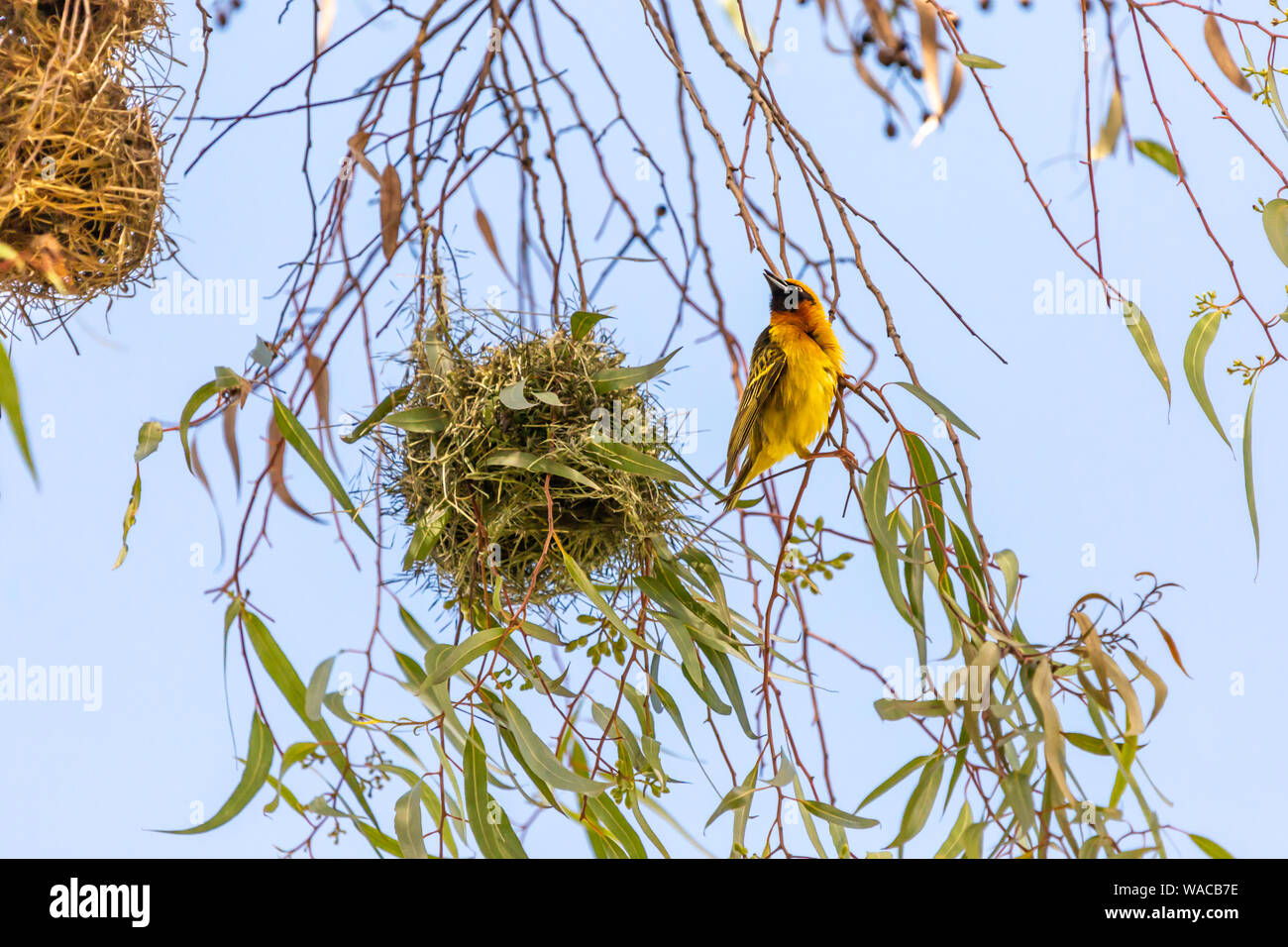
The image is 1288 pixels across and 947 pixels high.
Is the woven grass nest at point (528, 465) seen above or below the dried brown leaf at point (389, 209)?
below

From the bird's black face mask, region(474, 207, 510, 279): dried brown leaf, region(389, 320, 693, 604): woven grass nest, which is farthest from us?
region(474, 207, 510, 279): dried brown leaf

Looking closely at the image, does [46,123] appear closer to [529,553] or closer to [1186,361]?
[529,553]

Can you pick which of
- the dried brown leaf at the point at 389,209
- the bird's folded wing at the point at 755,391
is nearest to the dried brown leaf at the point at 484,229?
the dried brown leaf at the point at 389,209

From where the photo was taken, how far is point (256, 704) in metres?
1.13

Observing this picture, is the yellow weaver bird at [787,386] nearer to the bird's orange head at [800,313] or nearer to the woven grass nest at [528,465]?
the bird's orange head at [800,313]

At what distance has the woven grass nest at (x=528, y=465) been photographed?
3.75 ft

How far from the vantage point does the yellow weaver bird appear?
1.28m

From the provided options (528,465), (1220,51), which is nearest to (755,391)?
(528,465)

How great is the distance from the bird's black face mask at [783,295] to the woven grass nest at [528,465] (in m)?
0.20

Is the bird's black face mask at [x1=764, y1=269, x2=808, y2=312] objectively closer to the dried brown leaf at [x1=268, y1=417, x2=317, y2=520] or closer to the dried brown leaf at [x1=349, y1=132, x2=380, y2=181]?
the dried brown leaf at [x1=349, y1=132, x2=380, y2=181]

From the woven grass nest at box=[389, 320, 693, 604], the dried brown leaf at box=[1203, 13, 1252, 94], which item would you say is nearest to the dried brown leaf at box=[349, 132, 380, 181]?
the woven grass nest at box=[389, 320, 693, 604]

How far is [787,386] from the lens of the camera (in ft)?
4.27

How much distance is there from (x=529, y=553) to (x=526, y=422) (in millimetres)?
145
